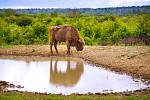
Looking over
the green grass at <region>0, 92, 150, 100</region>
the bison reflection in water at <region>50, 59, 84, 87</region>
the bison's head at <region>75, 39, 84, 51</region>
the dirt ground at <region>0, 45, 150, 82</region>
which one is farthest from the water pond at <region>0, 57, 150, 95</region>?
the bison's head at <region>75, 39, 84, 51</region>

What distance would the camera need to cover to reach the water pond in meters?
13.5

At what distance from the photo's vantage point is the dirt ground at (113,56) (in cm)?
1633

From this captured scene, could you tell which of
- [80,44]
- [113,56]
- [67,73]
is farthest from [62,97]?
[80,44]

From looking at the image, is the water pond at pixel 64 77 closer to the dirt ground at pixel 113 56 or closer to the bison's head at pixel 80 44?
the dirt ground at pixel 113 56

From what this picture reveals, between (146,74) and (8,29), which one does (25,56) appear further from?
(8,29)

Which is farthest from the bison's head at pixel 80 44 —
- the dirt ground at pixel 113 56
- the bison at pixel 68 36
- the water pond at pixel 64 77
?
the water pond at pixel 64 77

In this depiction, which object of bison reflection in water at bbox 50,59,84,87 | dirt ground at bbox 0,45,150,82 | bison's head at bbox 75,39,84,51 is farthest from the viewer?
bison's head at bbox 75,39,84,51

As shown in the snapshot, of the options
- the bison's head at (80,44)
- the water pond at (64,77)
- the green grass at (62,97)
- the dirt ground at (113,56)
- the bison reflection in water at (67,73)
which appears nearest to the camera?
the green grass at (62,97)

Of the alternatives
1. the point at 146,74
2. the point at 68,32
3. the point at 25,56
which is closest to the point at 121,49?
the point at 68,32

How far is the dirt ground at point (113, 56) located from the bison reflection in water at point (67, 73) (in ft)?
3.27

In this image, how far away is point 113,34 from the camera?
3033 cm

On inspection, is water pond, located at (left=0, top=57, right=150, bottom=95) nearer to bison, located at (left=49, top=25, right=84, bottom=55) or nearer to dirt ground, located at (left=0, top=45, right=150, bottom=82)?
dirt ground, located at (left=0, top=45, right=150, bottom=82)

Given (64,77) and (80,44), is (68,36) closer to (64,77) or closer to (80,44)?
(80,44)

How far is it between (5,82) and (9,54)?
8.48 m
